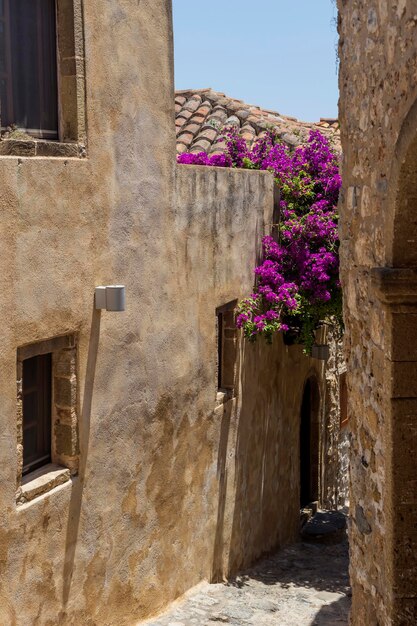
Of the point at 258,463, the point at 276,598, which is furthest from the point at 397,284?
the point at 258,463

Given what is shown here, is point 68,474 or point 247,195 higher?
point 247,195

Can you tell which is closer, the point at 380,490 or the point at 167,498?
the point at 380,490

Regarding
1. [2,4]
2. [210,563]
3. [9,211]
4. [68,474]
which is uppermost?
[2,4]

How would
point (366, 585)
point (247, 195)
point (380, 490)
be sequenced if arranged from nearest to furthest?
1. point (380, 490)
2. point (366, 585)
3. point (247, 195)

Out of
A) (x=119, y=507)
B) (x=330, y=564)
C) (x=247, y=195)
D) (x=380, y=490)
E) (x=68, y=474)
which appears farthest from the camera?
(x=330, y=564)

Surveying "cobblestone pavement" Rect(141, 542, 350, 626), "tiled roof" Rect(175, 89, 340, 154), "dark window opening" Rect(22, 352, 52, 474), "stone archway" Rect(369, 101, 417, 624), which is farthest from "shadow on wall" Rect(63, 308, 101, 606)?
"tiled roof" Rect(175, 89, 340, 154)

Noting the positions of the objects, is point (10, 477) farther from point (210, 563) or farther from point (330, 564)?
point (330, 564)

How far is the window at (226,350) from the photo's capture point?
9773 millimetres

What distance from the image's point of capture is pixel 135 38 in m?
7.35

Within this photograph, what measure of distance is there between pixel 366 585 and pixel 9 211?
316 centimetres

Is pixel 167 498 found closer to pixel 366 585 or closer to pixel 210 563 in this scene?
pixel 210 563

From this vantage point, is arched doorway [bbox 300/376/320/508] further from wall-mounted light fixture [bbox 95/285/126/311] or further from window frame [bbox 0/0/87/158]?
window frame [bbox 0/0/87/158]

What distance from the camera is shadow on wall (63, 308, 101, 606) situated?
6.57 meters

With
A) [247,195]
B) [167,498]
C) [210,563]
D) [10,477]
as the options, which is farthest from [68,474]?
[247,195]
